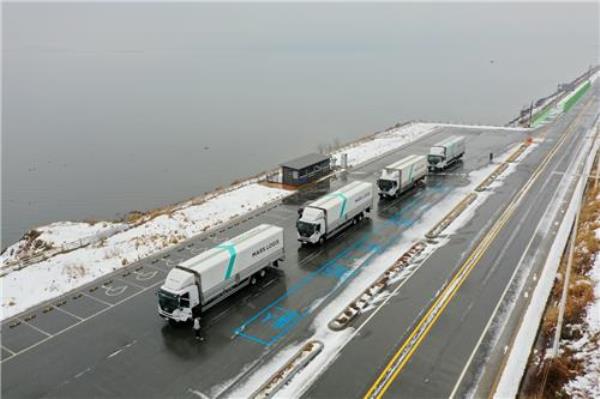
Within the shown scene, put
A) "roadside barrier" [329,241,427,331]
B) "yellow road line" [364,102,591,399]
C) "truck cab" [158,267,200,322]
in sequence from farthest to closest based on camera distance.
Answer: "roadside barrier" [329,241,427,331], "truck cab" [158,267,200,322], "yellow road line" [364,102,591,399]

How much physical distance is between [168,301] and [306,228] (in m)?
13.4

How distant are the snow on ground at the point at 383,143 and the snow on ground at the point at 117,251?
19.8 meters

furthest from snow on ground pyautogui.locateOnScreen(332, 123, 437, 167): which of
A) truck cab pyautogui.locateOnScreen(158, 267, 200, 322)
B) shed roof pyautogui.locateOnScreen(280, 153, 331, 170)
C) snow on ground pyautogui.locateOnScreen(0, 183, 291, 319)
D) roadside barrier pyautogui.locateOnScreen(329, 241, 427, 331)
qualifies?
truck cab pyautogui.locateOnScreen(158, 267, 200, 322)

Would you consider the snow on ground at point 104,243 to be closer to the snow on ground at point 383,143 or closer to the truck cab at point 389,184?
the truck cab at point 389,184

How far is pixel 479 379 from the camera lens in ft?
70.5

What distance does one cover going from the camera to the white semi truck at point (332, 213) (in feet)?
117

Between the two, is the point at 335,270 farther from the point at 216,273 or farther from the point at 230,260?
the point at 216,273

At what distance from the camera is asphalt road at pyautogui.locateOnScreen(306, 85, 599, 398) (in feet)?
70.1

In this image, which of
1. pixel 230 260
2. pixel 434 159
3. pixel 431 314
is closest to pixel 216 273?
pixel 230 260

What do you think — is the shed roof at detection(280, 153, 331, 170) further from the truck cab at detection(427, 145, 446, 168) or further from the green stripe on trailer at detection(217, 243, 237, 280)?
the green stripe on trailer at detection(217, 243, 237, 280)

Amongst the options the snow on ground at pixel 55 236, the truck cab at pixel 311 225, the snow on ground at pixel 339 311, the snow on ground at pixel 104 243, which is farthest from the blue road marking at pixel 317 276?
the snow on ground at pixel 55 236

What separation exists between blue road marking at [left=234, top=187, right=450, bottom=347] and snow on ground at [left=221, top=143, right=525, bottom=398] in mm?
705

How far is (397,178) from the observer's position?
155 feet

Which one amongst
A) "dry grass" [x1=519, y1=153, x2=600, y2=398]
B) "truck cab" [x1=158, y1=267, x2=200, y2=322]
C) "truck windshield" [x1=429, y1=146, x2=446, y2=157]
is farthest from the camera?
"truck windshield" [x1=429, y1=146, x2=446, y2=157]
